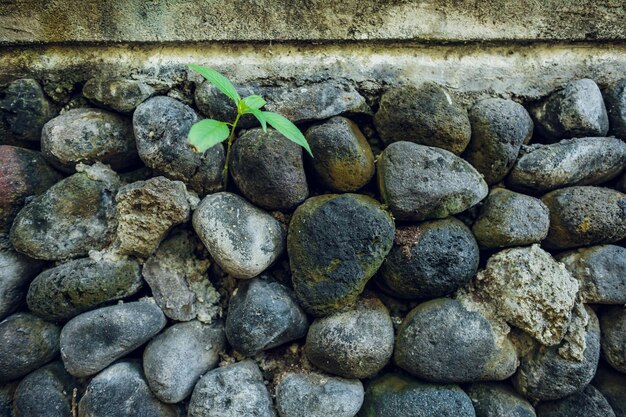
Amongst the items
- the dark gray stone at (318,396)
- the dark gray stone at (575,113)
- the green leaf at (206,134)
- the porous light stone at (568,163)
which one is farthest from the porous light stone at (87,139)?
the dark gray stone at (575,113)

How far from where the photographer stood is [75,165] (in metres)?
1.30

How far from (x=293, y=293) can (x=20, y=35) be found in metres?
1.13

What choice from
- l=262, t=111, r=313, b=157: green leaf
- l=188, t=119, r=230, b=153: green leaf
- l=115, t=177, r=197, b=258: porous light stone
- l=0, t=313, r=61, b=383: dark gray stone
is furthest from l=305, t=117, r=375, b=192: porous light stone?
l=0, t=313, r=61, b=383: dark gray stone

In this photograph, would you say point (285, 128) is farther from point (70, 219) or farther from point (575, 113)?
point (575, 113)

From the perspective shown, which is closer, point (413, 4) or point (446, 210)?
point (446, 210)

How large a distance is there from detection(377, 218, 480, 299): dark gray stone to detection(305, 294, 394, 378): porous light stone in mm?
116

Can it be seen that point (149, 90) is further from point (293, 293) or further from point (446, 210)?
point (446, 210)

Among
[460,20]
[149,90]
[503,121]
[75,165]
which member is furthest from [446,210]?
[75,165]

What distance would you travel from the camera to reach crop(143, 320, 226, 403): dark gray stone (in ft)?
3.84

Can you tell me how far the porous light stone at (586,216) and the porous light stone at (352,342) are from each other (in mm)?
565

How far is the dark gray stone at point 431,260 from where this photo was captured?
119 cm

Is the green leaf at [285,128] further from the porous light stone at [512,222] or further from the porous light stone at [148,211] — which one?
the porous light stone at [512,222]

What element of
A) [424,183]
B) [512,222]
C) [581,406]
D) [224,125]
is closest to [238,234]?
[224,125]

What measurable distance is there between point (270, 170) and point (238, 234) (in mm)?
194
